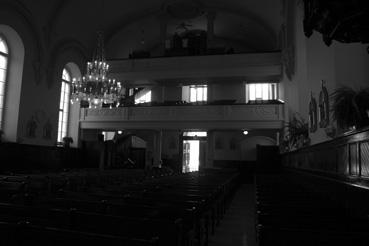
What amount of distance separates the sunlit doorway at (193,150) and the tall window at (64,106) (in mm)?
7885

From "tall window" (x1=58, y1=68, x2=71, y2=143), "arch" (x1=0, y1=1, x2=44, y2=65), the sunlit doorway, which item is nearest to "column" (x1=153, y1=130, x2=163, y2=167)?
the sunlit doorway

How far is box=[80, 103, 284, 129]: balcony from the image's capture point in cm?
1470

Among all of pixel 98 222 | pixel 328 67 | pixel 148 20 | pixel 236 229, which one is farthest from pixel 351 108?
pixel 148 20

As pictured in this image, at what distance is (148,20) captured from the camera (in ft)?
60.3

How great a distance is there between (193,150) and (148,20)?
30.4ft

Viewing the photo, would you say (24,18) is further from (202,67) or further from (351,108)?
(351,108)

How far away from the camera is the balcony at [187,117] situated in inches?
579

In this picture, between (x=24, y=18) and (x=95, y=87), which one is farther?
(x=24, y=18)

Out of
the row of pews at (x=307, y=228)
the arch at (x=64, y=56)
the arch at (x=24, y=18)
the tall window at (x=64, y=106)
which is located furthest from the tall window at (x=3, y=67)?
the row of pews at (x=307, y=228)

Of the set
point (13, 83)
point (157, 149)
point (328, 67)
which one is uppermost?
point (13, 83)

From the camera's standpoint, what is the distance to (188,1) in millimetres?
16688

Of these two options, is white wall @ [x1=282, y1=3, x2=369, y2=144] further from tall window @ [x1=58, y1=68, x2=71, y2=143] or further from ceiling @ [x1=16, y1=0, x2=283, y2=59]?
tall window @ [x1=58, y1=68, x2=71, y2=143]

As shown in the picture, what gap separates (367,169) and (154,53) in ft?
63.1

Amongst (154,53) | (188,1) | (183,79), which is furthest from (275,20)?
(154,53)
